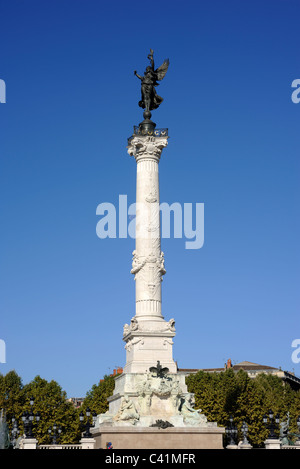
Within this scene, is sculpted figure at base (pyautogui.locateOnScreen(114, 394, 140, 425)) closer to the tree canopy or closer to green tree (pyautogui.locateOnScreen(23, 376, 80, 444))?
the tree canopy

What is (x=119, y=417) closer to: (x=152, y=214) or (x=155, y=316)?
(x=155, y=316)

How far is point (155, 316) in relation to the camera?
47.6 m

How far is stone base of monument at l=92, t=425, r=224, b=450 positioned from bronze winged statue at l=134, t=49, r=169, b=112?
23756 mm

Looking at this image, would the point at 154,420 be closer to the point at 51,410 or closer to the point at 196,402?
the point at 196,402

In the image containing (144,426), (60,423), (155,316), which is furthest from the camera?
(60,423)

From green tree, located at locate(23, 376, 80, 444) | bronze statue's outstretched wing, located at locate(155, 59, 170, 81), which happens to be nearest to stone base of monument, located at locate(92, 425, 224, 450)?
bronze statue's outstretched wing, located at locate(155, 59, 170, 81)

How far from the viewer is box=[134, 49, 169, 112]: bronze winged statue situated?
53406 millimetres

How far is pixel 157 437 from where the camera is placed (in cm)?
4228

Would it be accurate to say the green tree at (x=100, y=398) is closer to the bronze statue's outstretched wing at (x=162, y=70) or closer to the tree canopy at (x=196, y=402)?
the tree canopy at (x=196, y=402)

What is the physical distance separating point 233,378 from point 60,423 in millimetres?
18502

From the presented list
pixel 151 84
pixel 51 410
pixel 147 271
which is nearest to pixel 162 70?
pixel 151 84

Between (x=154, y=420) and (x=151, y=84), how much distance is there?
25.1m

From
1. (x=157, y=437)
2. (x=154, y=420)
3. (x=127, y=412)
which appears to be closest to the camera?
(x=157, y=437)
